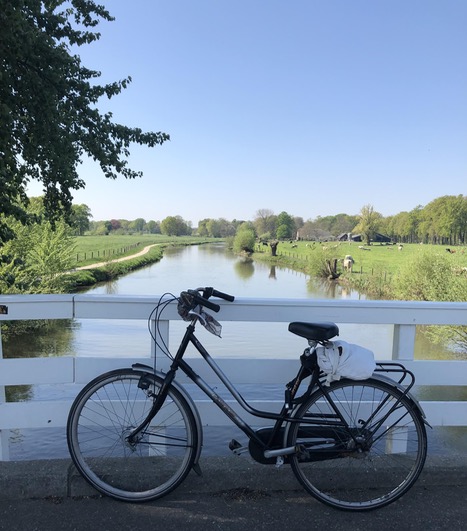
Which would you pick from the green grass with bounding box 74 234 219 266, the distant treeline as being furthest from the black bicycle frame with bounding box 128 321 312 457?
the distant treeline

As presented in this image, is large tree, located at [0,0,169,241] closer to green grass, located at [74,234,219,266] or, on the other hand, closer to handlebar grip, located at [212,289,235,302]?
handlebar grip, located at [212,289,235,302]

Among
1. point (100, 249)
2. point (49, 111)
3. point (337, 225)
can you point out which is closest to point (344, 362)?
point (49, 111)

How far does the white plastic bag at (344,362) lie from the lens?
7.76ft

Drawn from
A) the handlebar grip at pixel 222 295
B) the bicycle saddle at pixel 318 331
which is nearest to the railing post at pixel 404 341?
the bicycle saddle at pixel 318 331

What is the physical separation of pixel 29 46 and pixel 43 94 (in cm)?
86

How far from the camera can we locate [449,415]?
2934 millimetres

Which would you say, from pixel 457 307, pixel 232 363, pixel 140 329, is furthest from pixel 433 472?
pixel 140 329

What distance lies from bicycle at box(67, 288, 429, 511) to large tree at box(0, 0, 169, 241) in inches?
233

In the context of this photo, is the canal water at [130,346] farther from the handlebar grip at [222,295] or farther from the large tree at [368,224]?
the large tree at [368,224]

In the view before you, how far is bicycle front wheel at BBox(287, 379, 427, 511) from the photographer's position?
2.47 meters

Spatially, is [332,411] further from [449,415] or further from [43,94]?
[43,94]

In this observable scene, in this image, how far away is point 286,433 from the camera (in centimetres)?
247

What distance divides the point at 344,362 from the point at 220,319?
0.77 metres

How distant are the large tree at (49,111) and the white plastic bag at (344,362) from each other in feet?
21.4
